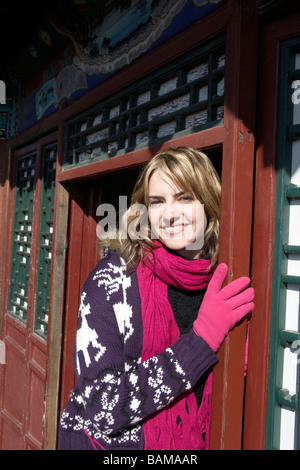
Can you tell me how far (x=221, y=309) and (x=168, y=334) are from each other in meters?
0.26

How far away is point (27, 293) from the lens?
3.52 metres

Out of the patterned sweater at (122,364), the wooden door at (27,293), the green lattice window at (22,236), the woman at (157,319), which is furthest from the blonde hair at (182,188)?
the green lattice window at (22,236)


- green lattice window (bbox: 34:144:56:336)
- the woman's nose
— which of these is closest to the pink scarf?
the woman's nose

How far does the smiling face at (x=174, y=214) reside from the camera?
4.65ft

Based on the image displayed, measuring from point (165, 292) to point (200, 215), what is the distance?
31 centimetres

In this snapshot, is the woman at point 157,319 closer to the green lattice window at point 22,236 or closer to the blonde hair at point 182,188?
the blonde hair at point 182,188

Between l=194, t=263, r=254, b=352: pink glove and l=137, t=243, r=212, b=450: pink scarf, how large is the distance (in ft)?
0.46

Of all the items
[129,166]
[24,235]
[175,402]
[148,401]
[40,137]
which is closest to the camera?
[148,401]

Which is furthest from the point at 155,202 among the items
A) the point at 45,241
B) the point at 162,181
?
the point at 45,241

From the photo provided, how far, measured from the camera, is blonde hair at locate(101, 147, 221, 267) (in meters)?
1.41

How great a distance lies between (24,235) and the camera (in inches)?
146

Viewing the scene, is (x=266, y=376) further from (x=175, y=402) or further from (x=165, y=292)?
(x=165, y=292)

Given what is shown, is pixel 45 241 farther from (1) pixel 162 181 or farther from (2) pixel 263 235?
(2) pixel 263 235

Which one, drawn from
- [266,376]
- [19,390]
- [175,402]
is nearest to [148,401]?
[175,402]
